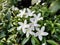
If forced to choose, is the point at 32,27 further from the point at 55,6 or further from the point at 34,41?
the point at 55,6

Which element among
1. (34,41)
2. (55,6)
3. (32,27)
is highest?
(55,6)

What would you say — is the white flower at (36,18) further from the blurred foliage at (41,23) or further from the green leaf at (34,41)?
the green leaf at (34,41)

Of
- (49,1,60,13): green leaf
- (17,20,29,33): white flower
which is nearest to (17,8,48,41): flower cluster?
(17,20,29,33): white flower

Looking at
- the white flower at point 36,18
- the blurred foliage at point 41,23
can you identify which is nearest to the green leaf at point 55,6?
the blurred foliage at point 41,23

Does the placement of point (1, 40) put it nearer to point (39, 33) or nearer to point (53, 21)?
point (39, 33)

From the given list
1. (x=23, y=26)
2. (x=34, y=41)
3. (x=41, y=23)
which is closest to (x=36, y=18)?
(x=41, y=23)

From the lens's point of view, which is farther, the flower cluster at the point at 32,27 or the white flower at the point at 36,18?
the white flower at the point at 36,18

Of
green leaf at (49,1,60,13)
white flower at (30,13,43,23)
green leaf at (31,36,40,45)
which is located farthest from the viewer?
green leaf at (49,1,60,13)

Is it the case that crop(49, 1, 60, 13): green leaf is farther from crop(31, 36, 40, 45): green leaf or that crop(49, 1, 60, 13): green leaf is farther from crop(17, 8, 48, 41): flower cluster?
crop(31, 36, 40, 45): green leaf
